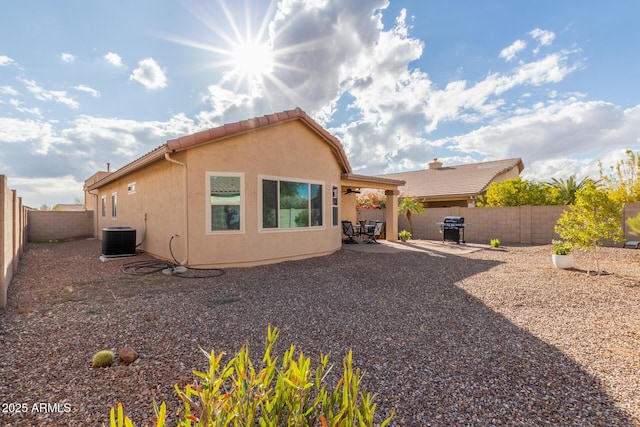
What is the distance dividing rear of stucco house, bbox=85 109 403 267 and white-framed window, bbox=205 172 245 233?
0.08 feet

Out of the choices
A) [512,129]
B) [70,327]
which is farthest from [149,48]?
[512,129]

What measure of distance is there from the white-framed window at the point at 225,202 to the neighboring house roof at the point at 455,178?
14763mm

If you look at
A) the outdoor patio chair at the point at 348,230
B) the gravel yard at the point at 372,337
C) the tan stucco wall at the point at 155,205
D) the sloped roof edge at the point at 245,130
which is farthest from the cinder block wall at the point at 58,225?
the outdoor patio chair at the point at 348,230

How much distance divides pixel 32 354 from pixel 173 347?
4.60 ft

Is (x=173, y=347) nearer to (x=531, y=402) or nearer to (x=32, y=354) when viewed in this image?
(x=32, y=354)

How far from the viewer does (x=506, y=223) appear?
47.2 ft

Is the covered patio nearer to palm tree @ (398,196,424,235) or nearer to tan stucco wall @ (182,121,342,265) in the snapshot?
palm tree @ (398,196,424,235)

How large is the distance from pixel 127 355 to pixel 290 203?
624cm

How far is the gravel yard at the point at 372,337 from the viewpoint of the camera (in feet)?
7.82

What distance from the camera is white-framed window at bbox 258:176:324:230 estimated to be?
8383 mm

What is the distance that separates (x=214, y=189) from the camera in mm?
7730

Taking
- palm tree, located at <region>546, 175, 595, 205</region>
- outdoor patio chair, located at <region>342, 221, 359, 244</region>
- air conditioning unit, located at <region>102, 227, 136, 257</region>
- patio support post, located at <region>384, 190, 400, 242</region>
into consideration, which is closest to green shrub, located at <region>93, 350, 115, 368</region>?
air conditioning unit, located at <region>102, 227, 136, 257</region>

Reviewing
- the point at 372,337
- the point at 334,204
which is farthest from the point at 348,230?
the point at 372,337

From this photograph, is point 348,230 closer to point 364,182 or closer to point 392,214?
point 364,182
